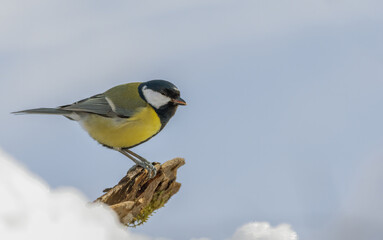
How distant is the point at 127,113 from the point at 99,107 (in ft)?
1.13

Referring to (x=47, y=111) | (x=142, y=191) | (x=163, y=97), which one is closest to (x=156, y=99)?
(x=163, y=97)

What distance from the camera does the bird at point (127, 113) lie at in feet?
17.5

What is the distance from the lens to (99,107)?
5.48 m

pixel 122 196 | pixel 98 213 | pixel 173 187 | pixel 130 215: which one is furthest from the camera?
pixel 173 187

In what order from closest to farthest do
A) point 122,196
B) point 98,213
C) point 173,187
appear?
point 98,213, point 122,196, point 173,187

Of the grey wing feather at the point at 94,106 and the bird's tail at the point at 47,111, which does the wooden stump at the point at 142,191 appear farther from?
the bird's tail at the point at 47,111

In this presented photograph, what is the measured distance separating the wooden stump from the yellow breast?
35cm

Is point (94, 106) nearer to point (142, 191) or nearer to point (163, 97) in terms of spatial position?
point (163, 97)

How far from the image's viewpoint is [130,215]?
4.43 m

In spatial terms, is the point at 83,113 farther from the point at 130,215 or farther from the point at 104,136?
the point at 130,215

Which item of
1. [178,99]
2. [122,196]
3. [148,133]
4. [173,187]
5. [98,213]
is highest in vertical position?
[178,99]

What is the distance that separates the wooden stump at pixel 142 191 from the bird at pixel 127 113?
0.11m

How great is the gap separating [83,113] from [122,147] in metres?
0.59

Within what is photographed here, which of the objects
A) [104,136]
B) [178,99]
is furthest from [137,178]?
[178,99]
